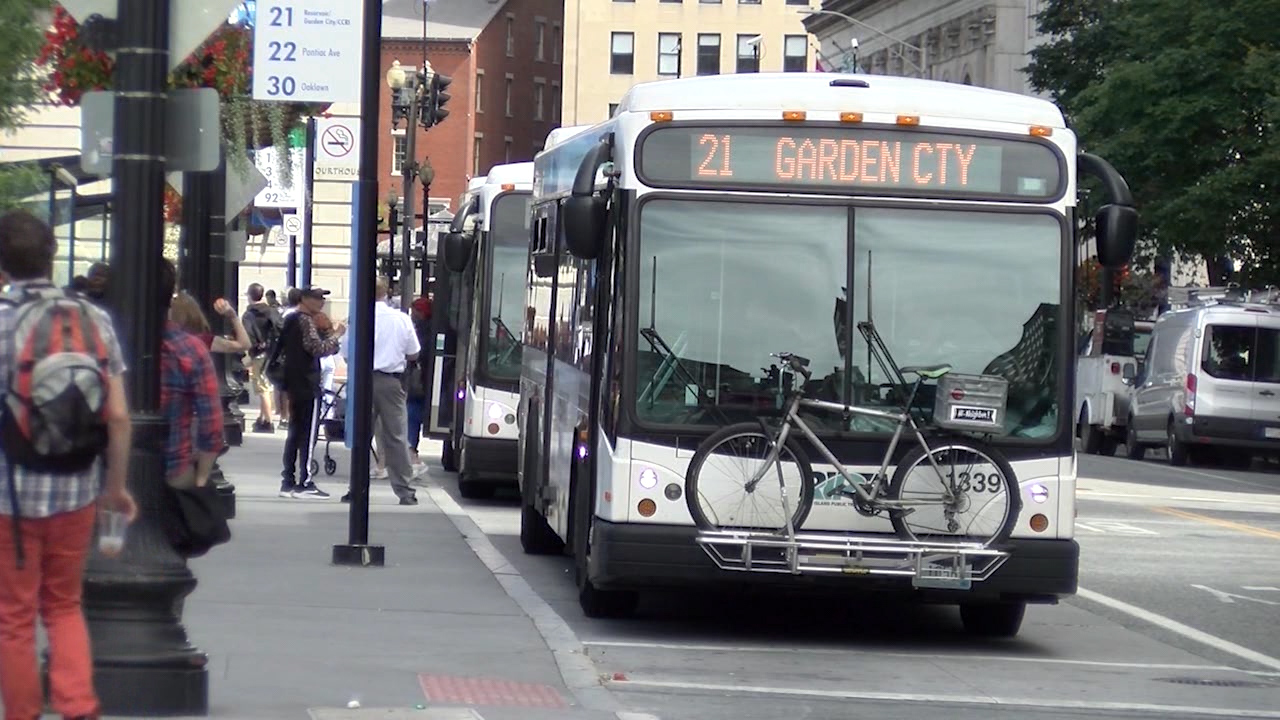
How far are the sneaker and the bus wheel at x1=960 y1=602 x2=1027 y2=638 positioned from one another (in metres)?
8.54

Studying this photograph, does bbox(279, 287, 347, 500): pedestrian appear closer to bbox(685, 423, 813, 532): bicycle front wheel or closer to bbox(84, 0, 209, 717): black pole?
bbox(685, 423, 813, 532): bicycle front wheel

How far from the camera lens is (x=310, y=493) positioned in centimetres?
2059

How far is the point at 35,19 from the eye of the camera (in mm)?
16500

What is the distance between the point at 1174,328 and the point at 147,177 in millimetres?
32066

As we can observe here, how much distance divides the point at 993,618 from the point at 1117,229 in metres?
2.31

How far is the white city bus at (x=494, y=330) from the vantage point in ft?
67.9

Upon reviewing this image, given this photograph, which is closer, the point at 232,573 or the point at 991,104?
the point at 991,104

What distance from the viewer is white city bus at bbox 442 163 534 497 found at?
67.9ft

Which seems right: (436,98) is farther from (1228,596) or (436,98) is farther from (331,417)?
(1228,596)

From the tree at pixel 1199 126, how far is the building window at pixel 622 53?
74543mm

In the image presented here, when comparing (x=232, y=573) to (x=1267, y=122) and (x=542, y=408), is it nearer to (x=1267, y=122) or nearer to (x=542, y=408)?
(x=542, y=408)

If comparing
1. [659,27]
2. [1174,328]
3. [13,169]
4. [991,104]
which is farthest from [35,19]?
[659,27]

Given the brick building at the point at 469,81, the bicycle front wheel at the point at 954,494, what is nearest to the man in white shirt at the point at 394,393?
the bicycle front wheel at the point at 954,494

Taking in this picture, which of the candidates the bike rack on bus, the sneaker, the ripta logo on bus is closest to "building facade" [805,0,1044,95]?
the sneaker
